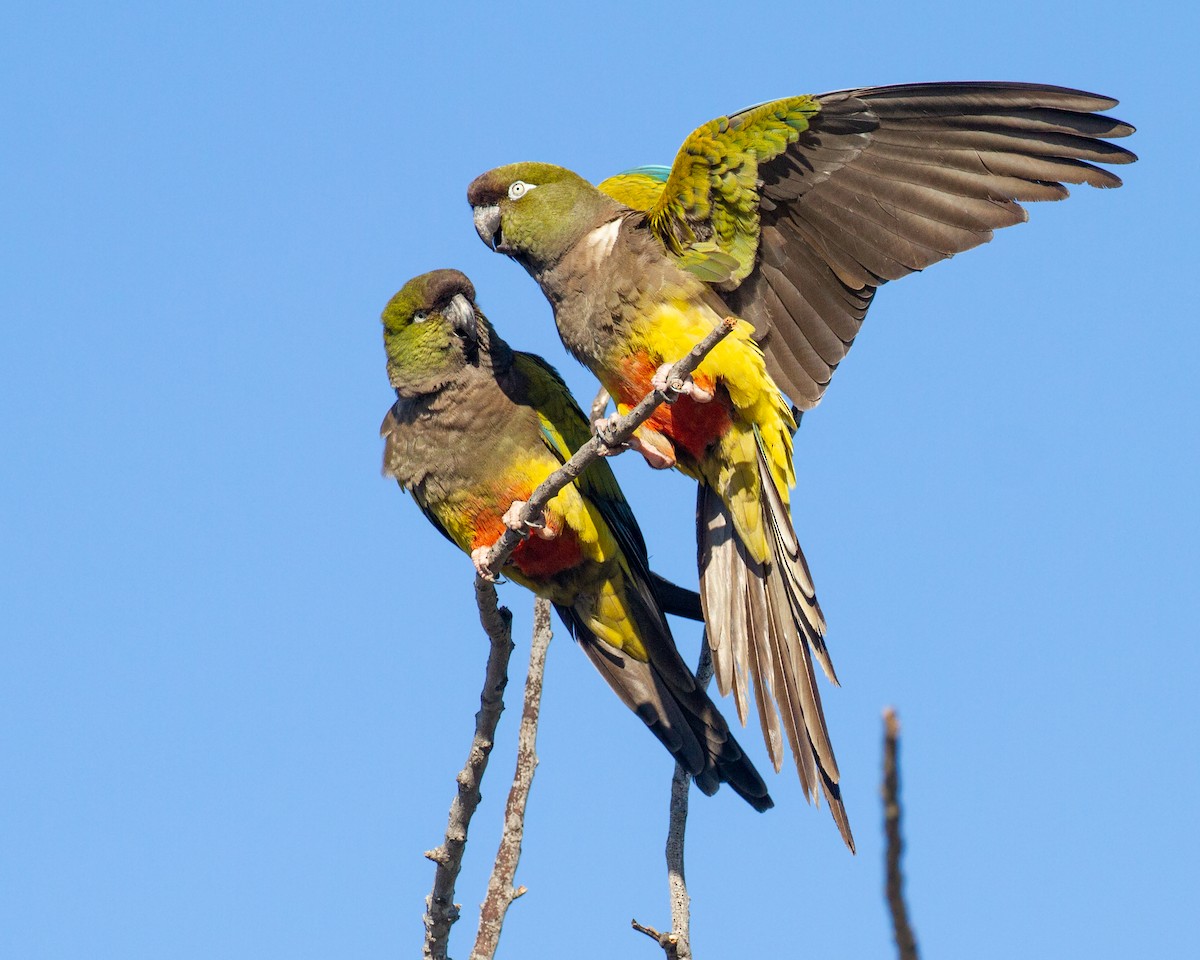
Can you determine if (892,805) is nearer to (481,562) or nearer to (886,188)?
(481,562)

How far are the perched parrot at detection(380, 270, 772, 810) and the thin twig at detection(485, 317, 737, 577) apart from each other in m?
0.62

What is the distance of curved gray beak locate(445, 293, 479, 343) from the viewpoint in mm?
5704

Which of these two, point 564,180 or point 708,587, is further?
point 564,180

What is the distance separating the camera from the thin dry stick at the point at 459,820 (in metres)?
4.35

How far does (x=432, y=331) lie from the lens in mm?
5793

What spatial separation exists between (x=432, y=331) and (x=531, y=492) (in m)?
0.91

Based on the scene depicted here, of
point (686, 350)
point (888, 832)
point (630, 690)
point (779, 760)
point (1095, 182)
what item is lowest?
point (888, 832)

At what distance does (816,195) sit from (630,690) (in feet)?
7.32

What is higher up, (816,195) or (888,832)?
(816,195)

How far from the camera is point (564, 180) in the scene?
5.74 m

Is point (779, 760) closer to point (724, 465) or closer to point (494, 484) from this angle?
point (724, 465)

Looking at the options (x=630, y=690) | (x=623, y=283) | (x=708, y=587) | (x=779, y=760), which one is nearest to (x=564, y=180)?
(x=623, y=283)

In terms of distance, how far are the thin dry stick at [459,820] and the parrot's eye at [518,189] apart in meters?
2.27

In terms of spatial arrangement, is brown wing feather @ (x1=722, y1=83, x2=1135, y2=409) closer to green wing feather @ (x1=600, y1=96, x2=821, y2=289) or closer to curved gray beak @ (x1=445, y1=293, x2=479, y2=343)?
green wing feather @ (x1=600, y1=96, x2=821, y2=289)
